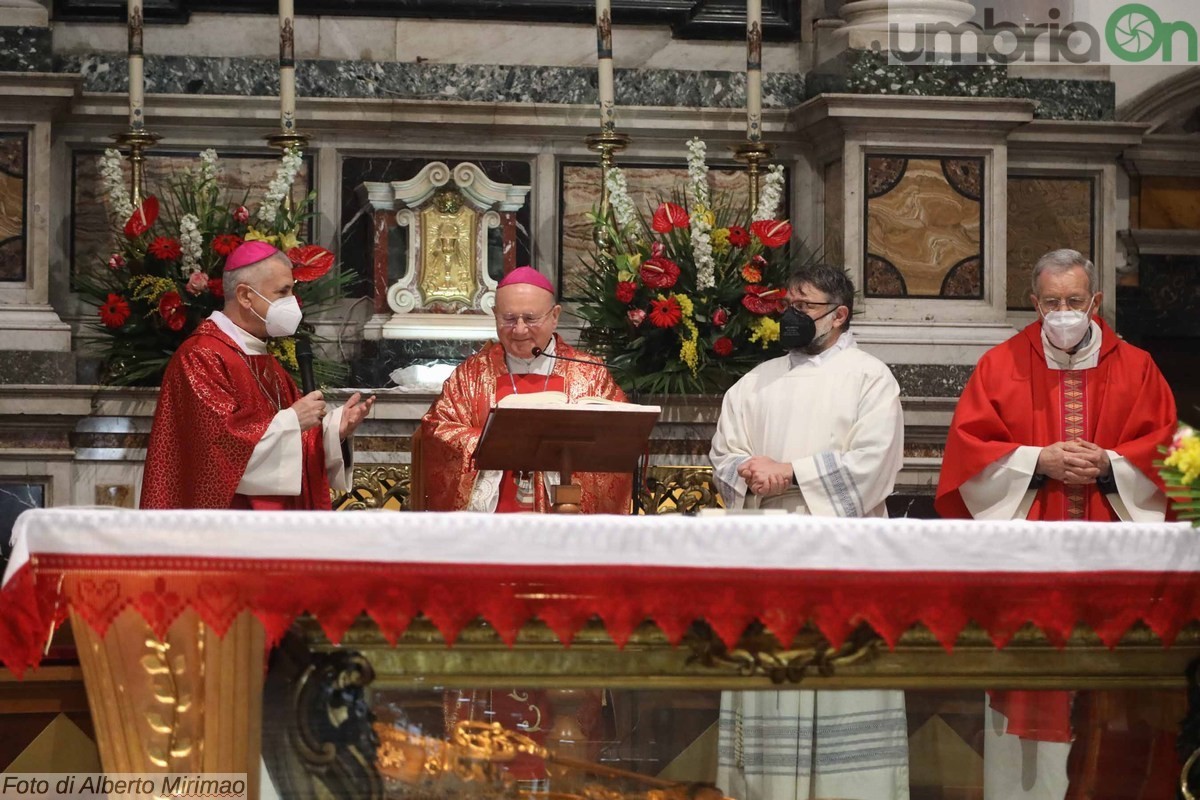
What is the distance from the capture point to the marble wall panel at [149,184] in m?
7.02

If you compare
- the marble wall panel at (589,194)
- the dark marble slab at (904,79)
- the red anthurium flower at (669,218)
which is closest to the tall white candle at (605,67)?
the red anthurium flower at (669,218)

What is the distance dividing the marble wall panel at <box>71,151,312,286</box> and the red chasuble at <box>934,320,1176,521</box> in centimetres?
290

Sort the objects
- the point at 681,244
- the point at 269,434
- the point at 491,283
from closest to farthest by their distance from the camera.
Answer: the point at 269,434, the point at 681,244, the point at 491,283

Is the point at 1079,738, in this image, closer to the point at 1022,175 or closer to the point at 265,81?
the point at 1022,175

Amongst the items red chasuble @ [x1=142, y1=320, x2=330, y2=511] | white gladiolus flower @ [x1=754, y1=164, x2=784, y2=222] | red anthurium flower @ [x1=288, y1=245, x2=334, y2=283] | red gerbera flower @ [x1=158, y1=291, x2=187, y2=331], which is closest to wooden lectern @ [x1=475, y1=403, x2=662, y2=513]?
red chasuble @ [x1=142, y1=320, x2=330, y2=511]

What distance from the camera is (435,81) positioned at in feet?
23.9

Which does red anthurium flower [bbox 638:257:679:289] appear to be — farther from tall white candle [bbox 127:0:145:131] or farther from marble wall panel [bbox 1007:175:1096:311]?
tall white candle [bbox 127:0:145:131]

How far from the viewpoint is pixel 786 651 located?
414cm

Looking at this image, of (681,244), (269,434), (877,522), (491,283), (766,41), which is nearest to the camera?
(877,522)

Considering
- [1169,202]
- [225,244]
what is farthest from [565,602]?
[1169,202]

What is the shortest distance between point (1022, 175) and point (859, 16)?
3.05 ft

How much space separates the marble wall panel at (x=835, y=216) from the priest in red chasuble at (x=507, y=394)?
4.69 feet

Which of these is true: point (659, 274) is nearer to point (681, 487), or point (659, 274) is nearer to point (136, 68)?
point (681, 487)

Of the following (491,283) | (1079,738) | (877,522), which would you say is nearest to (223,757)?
(877,522)
